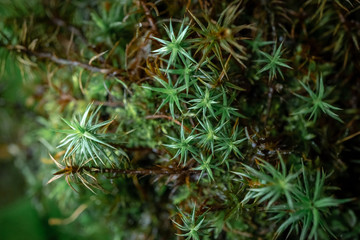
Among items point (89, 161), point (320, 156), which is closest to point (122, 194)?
point (89, 161)

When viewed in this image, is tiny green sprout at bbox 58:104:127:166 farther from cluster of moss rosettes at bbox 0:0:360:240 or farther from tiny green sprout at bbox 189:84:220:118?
tiny green sprout at bbox 189:84:220:118

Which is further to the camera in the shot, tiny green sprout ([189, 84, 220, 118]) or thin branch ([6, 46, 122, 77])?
thin branch ([6, 46, 122, 77])

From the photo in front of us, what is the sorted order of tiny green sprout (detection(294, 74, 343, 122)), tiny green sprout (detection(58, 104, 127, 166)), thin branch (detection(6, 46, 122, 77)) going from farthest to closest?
thin branch (detection(6, 46, 122, 77)) → tiny green sprout (detection(294, 74, 343, 122)) → tiny green sprout (detection(58, 104, 127, 166))

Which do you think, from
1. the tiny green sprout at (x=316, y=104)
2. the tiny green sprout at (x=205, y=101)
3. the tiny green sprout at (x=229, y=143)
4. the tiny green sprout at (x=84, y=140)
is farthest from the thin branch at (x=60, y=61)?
the tiny green sprout at (x=316, y=104)

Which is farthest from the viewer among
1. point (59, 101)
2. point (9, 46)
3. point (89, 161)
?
point (59, 101)

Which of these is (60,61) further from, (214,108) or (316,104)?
(316,104)

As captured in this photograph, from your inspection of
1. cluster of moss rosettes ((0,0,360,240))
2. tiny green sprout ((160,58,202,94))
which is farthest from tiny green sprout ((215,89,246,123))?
tiny green sprout ((160,58,202,94))

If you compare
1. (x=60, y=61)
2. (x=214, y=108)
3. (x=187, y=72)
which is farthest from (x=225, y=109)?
(x=60, y=61)

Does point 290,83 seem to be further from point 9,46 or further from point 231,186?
point 9,46
